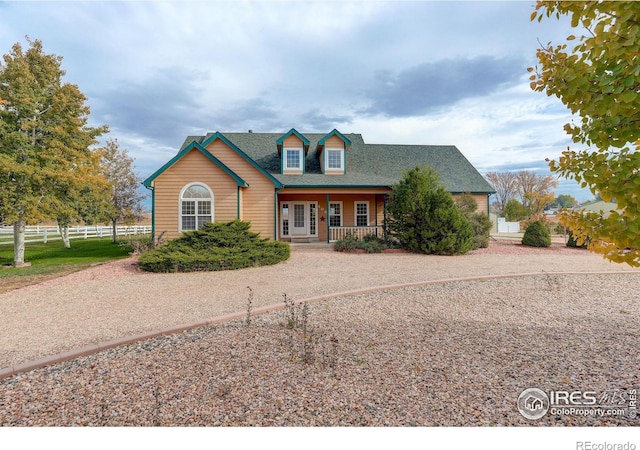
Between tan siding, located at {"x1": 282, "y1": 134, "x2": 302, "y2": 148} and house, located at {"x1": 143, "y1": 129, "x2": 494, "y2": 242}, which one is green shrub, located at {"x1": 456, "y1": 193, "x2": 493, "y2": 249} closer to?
house, located at {"x1": 143, "y1": 129, "x2": 494, "y2": 242}

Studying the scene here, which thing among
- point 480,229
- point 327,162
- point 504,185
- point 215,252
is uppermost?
point 504,185

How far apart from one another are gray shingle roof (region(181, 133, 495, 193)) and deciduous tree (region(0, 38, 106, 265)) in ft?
22.8

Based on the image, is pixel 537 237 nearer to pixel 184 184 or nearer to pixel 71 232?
pixel 184 184

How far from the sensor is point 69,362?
4004 mm

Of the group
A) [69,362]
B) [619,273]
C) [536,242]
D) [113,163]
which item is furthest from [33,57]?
[536,242]

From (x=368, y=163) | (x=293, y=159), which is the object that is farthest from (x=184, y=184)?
(x=368, y=163)

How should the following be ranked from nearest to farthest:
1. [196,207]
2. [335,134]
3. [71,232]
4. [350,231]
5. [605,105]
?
[605,105] < [196,207] < [350,231] < [335,134] < [71,232]

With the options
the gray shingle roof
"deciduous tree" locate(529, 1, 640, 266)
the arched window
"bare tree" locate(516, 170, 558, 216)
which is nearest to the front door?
the gray shingle roof

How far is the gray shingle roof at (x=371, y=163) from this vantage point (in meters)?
18.0

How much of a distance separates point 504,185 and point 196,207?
4889 centimetres

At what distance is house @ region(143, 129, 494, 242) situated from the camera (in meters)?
13.8

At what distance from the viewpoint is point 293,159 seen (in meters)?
18.5

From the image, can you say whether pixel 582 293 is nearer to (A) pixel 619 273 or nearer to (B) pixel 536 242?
(A) pixel 619 273

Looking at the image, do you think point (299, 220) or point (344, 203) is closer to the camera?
point (299, 220)
